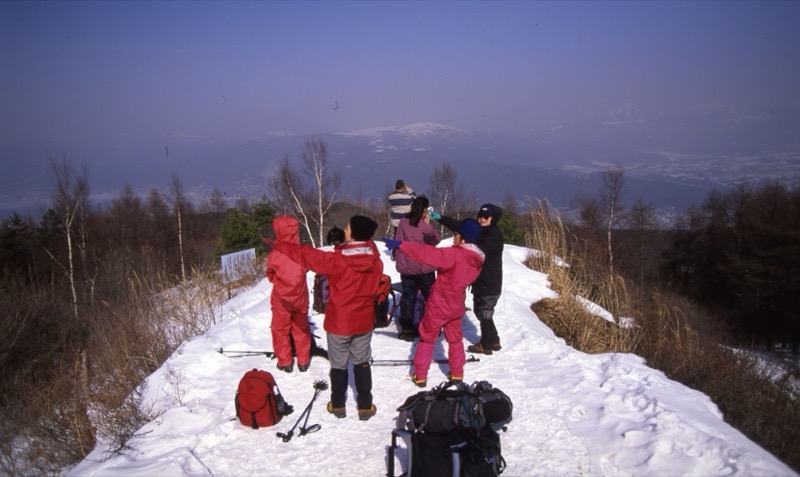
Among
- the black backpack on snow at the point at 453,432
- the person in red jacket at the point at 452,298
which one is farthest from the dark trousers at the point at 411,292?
the black backpack on snow at the point at 453,432

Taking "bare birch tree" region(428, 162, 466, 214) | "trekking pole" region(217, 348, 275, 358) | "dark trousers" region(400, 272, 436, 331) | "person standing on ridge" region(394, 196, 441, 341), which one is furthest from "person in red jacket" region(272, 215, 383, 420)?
"bare birch tree" region(428, 162, 466, 214)

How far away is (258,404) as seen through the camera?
4.66m

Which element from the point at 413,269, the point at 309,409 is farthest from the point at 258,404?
the point at 413,269

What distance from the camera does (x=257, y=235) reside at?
82.0ft

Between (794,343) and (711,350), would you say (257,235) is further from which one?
(794,343)

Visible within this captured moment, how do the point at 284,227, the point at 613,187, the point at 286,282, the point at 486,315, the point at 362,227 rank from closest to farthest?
the point at 362,227, the point at 284,227, the point at 286,282, the point at 486,315, the point at 613,187

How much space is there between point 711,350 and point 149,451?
26.2 ft

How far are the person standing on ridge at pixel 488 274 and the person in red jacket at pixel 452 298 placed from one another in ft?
3.16

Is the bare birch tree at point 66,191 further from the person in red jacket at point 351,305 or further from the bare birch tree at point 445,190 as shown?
the person in red jacket at point 351,305

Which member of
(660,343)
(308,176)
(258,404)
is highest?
(308,176)

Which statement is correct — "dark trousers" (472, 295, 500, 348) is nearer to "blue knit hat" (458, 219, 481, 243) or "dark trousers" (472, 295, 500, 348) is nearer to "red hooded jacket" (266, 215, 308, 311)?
"blue knit hat" (458, 219, 481, 243)

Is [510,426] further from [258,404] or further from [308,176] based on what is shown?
[308,176]

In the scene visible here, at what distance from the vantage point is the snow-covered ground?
12.9 feet

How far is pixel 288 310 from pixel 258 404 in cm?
146
